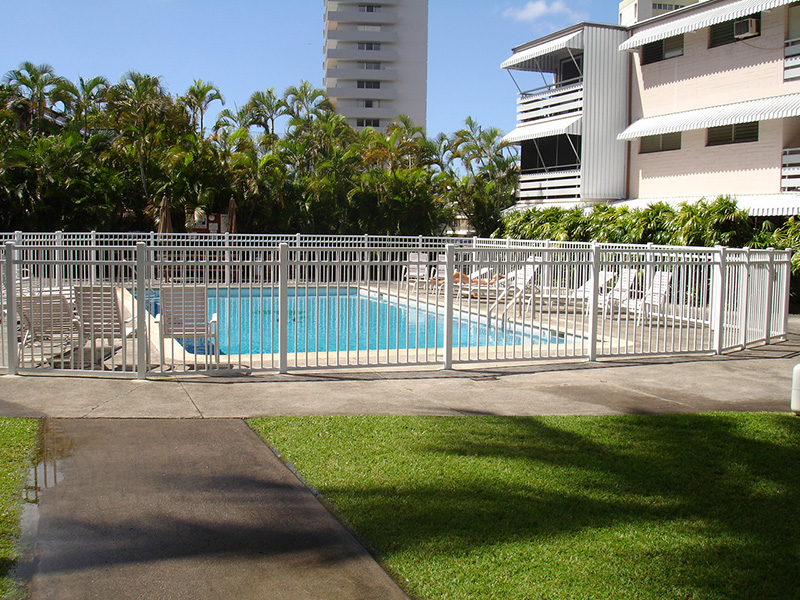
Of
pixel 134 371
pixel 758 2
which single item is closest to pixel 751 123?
pixel 758 2

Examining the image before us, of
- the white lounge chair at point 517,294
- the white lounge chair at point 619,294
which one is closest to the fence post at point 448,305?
the white lounge chair at point 517,294

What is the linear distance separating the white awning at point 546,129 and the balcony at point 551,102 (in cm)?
31

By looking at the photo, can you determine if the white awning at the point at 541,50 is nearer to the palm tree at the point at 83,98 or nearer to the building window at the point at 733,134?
the building window at the point at 733,134

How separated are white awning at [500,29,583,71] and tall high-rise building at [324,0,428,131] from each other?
152 feet

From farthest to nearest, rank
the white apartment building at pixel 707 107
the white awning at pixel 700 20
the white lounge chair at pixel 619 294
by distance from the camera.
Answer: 1. the white apartment building at pixel 707 107
2. the white awning at pixel 700 20
3. the white lounge chair at pixel 619 294

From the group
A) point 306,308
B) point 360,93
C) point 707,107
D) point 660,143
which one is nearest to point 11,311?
point 306,308

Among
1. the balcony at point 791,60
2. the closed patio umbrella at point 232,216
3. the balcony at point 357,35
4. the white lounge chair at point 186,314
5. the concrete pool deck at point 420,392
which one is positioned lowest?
the concrete pool deck at point 420,392

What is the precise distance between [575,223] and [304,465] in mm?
20445

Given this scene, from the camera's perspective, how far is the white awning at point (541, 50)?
2831cm

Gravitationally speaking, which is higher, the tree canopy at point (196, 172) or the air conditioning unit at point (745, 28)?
the air conditioning unit at point (745, 28)

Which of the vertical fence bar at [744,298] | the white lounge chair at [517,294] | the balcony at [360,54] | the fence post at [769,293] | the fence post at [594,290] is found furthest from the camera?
the balcony at [360,54]

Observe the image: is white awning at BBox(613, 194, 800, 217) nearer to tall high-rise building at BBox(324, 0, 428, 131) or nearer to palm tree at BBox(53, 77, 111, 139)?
palm tree at BBox(53, 77, 111, 139)

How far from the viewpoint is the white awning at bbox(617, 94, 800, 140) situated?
69.3 ft

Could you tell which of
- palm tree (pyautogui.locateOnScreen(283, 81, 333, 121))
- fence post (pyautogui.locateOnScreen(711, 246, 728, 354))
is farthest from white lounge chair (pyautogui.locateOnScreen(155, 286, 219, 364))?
palm tree (pyautogui.locateOnScreen(283, 81, 333, 121))
